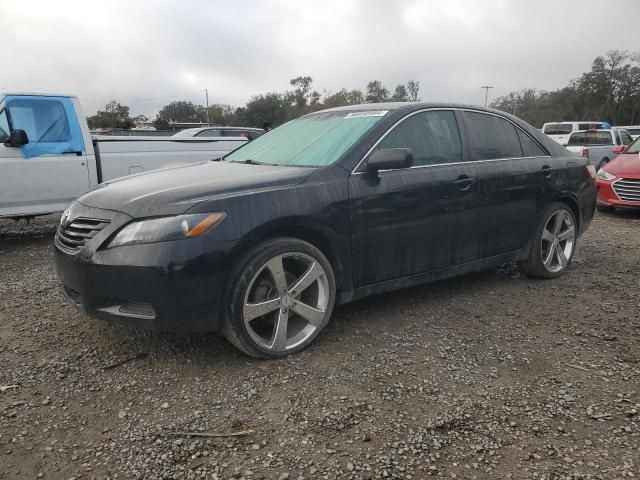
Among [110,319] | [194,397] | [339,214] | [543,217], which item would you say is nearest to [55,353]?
[110,319]

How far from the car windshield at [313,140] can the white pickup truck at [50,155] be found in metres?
3.30

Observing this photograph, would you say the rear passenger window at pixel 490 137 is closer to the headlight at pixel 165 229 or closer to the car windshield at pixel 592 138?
the headlight at pixel 165 229

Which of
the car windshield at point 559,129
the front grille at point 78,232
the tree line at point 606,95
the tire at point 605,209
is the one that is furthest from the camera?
the tree line at point 606,95

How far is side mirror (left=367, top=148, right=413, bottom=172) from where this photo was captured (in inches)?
135

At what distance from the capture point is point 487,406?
272 cm

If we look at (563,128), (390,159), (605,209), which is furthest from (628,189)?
(563,128)

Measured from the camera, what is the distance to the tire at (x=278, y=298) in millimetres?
3000

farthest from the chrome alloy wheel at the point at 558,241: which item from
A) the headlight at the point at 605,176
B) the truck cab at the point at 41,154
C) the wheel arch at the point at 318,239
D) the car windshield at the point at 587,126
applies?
the car windshield at the point at 587,126

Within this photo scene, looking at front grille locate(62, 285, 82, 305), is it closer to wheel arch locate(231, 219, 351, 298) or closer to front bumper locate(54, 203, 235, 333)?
front bumper locate(54, 203, 235, 333)

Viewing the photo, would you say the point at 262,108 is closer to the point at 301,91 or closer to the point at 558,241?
the point at 301,91

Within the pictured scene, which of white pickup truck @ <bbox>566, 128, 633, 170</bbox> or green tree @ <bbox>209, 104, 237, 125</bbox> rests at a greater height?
green tree @ <bbox>209, 104, 237, 125</bbox>

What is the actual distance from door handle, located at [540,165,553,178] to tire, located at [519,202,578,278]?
0.98ft

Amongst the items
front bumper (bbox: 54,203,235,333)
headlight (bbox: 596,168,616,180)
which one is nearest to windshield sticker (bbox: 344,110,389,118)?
front bumper (bbox: 54,203,235,333)

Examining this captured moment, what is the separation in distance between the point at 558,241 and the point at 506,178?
1082 mm
